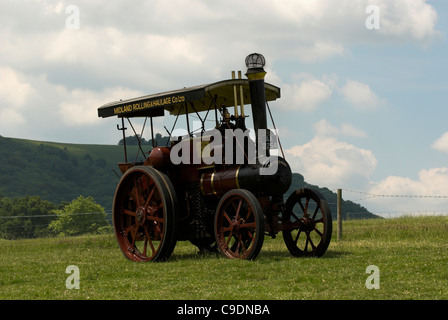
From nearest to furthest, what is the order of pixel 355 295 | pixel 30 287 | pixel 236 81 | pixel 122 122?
pixel 355 295
pixel 30 287
pixel 236 81
pixel 122 122

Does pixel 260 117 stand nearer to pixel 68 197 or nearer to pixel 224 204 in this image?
pixel 224 204

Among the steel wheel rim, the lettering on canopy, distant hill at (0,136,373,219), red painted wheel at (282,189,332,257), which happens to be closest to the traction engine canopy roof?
the lettering on canopy

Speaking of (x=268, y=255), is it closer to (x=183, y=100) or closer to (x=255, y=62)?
(x=183, y=100)

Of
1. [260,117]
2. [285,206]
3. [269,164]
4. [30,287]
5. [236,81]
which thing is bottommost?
[30,287]

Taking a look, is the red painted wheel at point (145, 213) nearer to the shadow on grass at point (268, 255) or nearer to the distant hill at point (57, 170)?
the shadow on grass at point (268, 255)

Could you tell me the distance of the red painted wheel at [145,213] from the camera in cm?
1384

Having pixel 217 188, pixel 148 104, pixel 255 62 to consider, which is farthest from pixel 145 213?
pixel 255 62

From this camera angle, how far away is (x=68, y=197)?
144875 mm

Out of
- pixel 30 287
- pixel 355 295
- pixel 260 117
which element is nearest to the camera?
pixel 355 295

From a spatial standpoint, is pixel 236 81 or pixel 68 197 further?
A: pixel 68 197

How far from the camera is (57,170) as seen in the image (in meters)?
156
